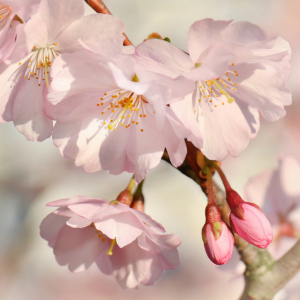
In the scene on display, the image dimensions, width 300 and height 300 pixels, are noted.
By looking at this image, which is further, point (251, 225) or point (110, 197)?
point (110, 197)

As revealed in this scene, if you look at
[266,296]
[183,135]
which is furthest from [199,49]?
[266,296]

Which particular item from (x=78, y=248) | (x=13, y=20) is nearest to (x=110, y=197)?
(x=78, y=248)

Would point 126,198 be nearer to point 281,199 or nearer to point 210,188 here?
point 210,188

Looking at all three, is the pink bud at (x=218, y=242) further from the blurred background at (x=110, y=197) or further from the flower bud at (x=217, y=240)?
the blurred background at (x=110, y=197)

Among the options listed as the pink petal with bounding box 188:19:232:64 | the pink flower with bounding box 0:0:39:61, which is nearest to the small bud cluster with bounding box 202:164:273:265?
the pink petal with bounding box 188:19:232:64

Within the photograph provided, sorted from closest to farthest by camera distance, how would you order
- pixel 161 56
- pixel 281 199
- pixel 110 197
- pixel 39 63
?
pixel 161 56
pixel 39 63
pixel 281 199
pixel 110 197

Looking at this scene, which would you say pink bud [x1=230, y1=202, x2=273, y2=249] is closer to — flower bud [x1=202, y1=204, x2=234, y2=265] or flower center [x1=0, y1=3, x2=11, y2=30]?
flower bud [x1=202, y1=204, x2=234, y2=265]
